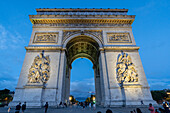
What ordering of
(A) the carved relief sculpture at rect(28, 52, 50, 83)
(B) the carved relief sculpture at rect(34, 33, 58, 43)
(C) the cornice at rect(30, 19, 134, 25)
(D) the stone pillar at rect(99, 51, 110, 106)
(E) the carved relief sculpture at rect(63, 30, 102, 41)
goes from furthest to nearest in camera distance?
(C) the cornice at rect(30, 19, 134, 25), (E) the carved relief sculpture at rect(63, 30, 102, 41), (B) the carved relief sculpture at rect(34, 33, 58, 43), (A) the carved relief sculpture at rect(28, 52, 50, 83), (D) the stone pillar at rect(99, 51, 110, 106)

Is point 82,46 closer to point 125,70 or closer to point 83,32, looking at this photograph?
point 83,32

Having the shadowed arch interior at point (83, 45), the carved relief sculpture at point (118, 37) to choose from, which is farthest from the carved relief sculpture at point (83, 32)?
the carved relief sculpture at point (118, 37)

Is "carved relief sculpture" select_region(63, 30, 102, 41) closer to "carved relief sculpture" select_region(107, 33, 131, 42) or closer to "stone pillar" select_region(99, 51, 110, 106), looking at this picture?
"carved relief sculpture" select_region(107, 33, 131, 42)

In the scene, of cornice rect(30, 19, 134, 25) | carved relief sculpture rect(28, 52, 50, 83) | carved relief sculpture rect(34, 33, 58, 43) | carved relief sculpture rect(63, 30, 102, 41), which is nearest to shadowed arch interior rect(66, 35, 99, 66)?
carved relief sculpture rect(63, 30, 102, 41)

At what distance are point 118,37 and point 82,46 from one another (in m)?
7.33

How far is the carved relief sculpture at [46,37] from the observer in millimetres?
15588

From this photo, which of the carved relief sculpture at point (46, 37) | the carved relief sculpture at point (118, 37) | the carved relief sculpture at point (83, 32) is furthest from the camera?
the carved relief sculpture at point (83, 32)

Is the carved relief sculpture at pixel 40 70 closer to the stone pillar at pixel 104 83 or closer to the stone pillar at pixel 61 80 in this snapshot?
the stone pillar at pixel 61 80

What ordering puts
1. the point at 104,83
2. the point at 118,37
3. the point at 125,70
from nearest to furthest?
the point at 104,83 < the point at 125,70 < the point at 118,37

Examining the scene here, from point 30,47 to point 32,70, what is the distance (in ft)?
12.4

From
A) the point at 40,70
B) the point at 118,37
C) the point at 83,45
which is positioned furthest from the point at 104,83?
the point at 83,45

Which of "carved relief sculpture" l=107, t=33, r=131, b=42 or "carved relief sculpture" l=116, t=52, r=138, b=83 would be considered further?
"carved relief sculpture" l=107, t=33, r=131, b=42

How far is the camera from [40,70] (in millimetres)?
13094

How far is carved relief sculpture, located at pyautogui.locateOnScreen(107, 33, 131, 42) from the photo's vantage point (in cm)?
1592
